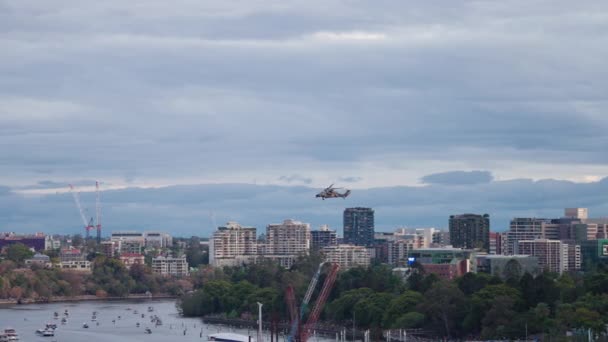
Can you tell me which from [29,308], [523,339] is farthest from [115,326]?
[523,339]

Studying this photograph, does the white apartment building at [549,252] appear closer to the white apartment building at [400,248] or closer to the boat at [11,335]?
the white apartment building at [400,248]

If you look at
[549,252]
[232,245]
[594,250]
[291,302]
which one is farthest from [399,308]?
[232,245]

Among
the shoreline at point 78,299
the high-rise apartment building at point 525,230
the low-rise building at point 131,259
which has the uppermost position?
the high-rise apartment building at point 525,230

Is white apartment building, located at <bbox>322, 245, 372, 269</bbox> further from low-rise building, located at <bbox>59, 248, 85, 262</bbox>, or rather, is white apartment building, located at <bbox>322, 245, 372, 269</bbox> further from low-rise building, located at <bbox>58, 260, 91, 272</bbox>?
low-rise building, located at <bbox>59, 248, 85, 262</bbox>

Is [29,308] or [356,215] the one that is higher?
[356,215]

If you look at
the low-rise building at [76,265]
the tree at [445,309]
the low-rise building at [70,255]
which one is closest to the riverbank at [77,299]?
the low-rise building at [76,265]

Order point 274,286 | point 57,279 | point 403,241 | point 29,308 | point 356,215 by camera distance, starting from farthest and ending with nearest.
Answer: point 356,215, point 403,241, point 57,279, point 29,308, point 274,286

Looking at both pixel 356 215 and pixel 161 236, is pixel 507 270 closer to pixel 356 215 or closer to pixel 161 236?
pixel 356 215
